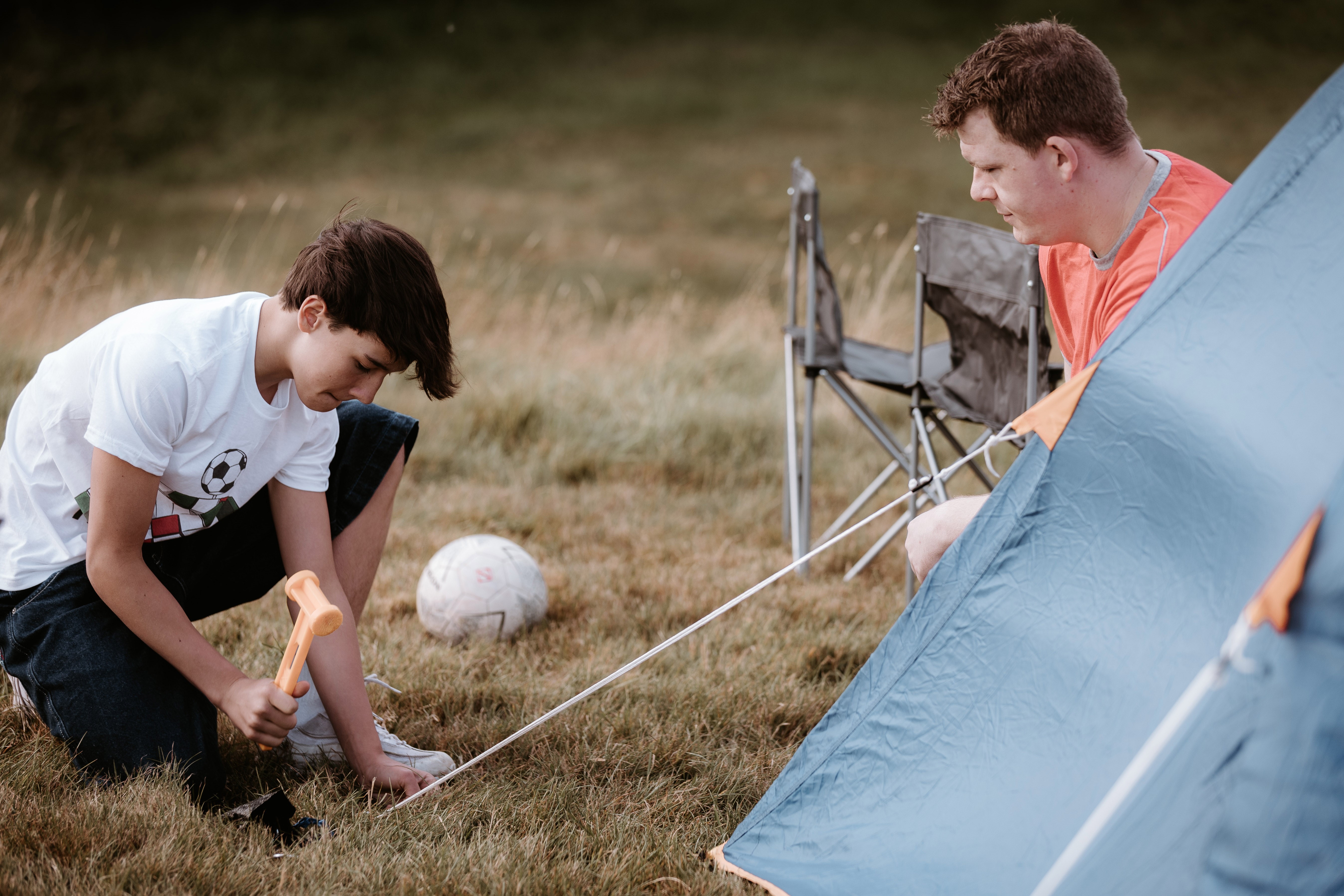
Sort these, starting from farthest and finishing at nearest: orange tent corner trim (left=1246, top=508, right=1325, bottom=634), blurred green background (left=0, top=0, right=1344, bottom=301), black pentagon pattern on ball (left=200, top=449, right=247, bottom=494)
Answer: blurred green background (left=0, top=0, right=1344, bottom=301), black pentagon pattern on ball (left=200, top=449, right=247, bottom=494), orange tent corner trim (left=1246, top=508, right=1325, bottom=634)

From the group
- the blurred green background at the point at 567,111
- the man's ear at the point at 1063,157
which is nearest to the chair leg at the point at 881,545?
the man's ear at the point at 1063,157

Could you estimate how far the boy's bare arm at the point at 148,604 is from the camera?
62.8 inches

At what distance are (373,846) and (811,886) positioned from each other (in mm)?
652

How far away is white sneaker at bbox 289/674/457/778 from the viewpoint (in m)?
1.92

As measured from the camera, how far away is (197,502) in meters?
1.79

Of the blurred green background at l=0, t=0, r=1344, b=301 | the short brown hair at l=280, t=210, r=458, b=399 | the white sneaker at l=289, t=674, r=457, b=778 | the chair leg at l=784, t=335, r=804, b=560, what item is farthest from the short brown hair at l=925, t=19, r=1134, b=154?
the blurred green background at l=0, t=0, r=1344, b=301

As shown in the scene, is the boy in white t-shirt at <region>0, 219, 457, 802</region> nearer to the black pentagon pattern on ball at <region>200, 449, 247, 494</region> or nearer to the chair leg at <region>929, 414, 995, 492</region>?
the black pentagon pattern on ball at <region>200, 449, 247, 494</region>

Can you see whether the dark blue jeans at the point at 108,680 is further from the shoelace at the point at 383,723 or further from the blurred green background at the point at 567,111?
the blurred green background at the point at 567,111

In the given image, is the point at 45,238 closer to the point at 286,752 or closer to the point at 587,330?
the point at 587,330

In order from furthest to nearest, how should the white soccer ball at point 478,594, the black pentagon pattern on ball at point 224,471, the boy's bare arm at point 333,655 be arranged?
the white soccer ball at point 478,594
the boy's bare arm at point 333,655
the black pentagon pattern on ball at point 224,471

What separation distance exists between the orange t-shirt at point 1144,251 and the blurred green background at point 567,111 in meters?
8.75

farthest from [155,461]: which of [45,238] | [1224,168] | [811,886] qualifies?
[1224,168]

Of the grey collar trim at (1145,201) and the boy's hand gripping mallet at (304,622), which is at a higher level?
the grey collar trim at (1145,201)

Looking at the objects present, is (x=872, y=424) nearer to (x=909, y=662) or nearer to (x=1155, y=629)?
(x=909, y=662)
